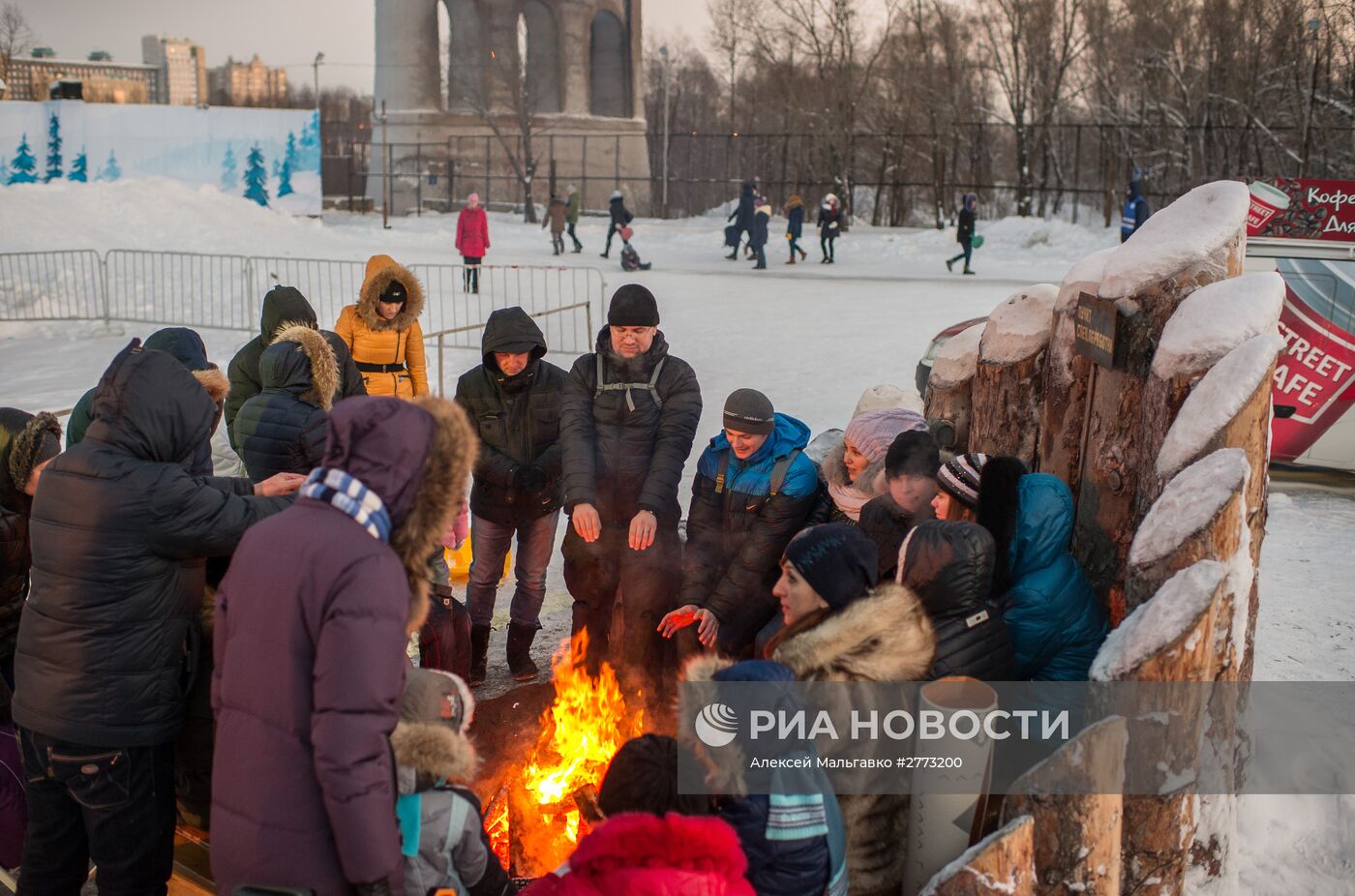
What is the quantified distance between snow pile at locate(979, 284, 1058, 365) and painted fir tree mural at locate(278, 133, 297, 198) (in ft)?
77.2

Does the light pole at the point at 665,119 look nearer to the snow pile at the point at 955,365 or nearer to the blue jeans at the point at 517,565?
the snow pile at the point at 955,365

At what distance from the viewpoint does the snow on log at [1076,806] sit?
3.01 meters

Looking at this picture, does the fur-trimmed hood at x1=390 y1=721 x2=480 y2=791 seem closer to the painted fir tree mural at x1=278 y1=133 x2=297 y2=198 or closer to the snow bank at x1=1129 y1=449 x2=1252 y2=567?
the snow bank at x1=1129 y1=449 x2=1252 y2=567

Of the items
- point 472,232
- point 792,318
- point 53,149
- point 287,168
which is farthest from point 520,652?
point 287,168

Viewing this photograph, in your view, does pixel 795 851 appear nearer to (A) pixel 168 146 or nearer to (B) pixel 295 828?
(B) pixel 295 828

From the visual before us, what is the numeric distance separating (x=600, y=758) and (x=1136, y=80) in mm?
34520

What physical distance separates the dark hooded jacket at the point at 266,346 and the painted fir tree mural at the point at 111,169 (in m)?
20.4

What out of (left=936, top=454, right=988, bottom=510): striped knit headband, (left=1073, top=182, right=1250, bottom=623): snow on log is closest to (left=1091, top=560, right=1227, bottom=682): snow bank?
(left=936, top=454, right=988, bottom=510): striped knit headband

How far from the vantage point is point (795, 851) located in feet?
9.23

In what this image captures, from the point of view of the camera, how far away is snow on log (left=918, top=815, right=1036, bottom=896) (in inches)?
113

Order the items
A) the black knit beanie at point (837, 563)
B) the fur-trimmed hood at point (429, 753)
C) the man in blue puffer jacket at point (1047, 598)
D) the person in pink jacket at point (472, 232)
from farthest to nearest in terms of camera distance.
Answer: the person in pink jacket at point (472, 232) < the man in blue puffer jacket at point (1047, 598) < the black knit beanie at point (837, 563) < the fur-trimmed hood at point (429, 753)

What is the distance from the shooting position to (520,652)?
5.70 m

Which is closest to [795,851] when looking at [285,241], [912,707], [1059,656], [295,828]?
[912,707]

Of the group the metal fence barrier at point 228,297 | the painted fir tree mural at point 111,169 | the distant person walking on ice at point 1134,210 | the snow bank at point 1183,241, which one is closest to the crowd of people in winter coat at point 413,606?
the snow bank at point 1183,241
